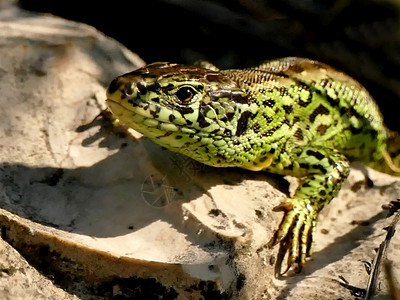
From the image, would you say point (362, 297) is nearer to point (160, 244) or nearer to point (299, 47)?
point (160, 244)

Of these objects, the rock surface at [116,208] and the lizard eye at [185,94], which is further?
the lizard eye at [185,94]

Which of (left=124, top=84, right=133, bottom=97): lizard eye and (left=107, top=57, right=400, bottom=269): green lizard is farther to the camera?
(left=107, top=57, right=400, bottom=269): green lizard

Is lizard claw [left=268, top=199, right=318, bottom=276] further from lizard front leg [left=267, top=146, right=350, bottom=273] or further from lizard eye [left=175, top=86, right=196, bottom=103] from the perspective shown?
lizard eye [left=175, top=86, right=196, bottom=103]

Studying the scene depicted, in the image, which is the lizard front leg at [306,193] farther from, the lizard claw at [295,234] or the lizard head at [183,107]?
the lizard head at [183,107]

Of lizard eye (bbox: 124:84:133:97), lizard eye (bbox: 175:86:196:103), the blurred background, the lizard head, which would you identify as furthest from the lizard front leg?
the blurred background

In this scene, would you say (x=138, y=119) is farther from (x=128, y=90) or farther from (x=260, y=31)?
(x=260, y=31)

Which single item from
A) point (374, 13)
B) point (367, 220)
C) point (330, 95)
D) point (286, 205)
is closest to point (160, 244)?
point (286, 205)

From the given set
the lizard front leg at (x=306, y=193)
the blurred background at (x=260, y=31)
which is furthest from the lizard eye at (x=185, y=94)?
the blurred background at (x=260, y=31)

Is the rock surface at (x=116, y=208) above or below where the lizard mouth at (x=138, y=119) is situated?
below
